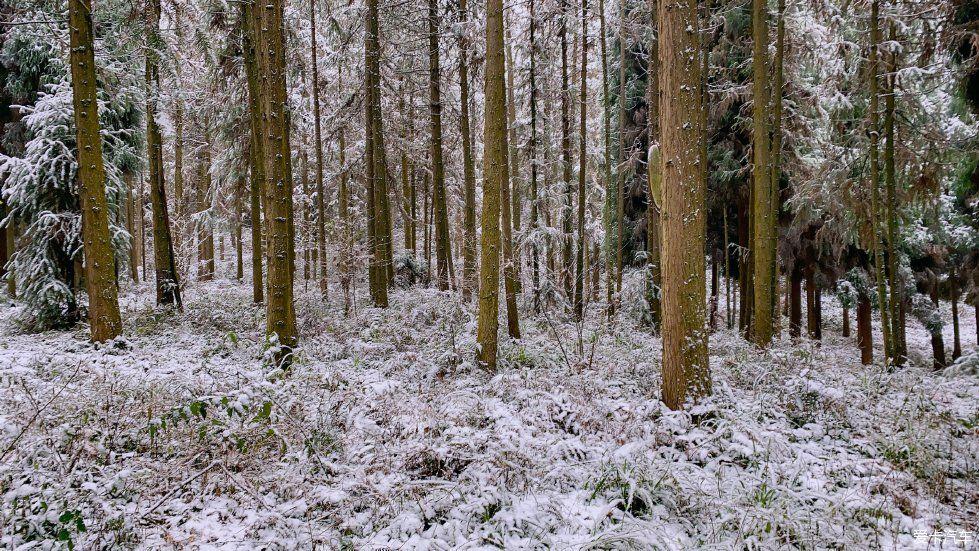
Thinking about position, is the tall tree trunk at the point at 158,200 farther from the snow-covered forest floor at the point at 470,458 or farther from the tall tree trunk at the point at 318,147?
the snow-covered forest floor at the point at 470,458

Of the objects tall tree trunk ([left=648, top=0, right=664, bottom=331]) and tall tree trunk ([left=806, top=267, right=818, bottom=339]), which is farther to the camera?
tall tree trunk ([left=806, top=267, right=818, bottom=339])

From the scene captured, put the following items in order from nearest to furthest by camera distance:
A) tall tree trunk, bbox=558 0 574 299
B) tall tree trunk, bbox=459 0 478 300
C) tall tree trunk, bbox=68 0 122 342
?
tall tree trunk, bbox=68 0 122 342 → tall tree trunk, bbox=459 0 478 300 → tall tree trunk, bbox=558 0 574 299

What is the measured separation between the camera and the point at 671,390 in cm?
505

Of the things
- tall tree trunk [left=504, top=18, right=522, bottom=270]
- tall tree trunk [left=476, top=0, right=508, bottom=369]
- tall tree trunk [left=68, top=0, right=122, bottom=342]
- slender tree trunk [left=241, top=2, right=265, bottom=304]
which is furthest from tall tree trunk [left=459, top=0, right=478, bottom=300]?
tall tree trunk [left=68, top=0, right=122, bottom=342]

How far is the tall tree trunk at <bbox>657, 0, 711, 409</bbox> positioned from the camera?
4746 mm

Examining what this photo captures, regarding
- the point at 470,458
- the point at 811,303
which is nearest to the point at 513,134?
the point at 811,303

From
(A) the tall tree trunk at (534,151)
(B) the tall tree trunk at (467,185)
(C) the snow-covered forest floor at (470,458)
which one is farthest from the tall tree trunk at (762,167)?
(B) the tall tree trunk at (467,185)

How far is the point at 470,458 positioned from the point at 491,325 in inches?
116

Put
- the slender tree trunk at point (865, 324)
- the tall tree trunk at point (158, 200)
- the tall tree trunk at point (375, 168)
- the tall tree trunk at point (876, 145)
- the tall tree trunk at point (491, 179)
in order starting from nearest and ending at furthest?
1. the tall tree trunk at point (491, 179)
2. the tall tree trunk at point (876, 145)
3. the tall tree trunk at point (158, 200)
4. the tall tree trunk at point (375, 168)
5. the slender tree trunk at point (865, 324)

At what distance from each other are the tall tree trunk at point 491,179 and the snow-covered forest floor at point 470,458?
20.5 inches

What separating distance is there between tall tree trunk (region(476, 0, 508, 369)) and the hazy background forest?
4 centimetres

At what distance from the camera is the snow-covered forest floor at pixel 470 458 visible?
3.18m

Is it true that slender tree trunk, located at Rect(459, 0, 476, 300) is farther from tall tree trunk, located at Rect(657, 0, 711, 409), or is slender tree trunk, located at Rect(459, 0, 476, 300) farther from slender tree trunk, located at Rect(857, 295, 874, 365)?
slender tree trunk, located at Rect(857, 295, 874, 365)

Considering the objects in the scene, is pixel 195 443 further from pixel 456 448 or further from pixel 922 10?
pixel 922 10
